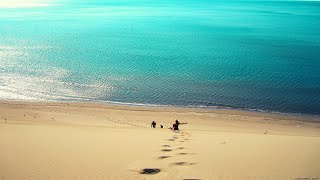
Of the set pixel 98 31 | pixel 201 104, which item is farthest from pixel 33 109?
pixel 98 31

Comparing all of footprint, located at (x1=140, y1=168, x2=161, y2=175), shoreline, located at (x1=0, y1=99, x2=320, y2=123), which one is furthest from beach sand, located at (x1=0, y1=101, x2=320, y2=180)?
shoreline, located at (x1=0, y1=99, x2=320, y2=123)

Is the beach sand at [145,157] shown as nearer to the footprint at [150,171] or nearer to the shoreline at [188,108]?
the footprint at [150,171]

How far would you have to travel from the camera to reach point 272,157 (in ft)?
40.9

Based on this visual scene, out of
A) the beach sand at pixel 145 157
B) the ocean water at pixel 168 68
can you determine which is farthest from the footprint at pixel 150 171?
the ocean water at pixel 168 68

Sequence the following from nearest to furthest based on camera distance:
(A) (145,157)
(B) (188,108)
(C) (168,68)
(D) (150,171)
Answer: (D) (150,171) → (A) (145,157) → (B) (188,108) → (C) (168,68)

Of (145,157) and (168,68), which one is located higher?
(168,68)

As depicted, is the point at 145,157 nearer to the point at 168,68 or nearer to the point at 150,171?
the point at 150,171

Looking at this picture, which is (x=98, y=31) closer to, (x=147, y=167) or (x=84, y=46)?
(x=84, y=46)

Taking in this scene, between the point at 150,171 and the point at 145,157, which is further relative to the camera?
the point at 145,157

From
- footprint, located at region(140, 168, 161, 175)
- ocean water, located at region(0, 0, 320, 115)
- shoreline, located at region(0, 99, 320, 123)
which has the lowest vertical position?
footprint, located at region(140, 168, 161, 175)

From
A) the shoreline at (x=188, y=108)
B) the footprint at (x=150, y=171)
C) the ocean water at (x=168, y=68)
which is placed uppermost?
the ocean water at (x=168, y=68)

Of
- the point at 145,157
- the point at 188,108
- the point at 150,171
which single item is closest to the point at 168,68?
the point at 188,108

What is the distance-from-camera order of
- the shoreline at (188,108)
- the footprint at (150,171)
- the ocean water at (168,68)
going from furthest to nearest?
the ocean water at (168,68), the shoreline at (188,108), the footprint at (150,171)

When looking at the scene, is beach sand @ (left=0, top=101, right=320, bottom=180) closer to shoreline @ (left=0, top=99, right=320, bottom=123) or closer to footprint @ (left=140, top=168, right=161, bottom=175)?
footprint @ (left=140, top=168, right=161, bottom=175)
